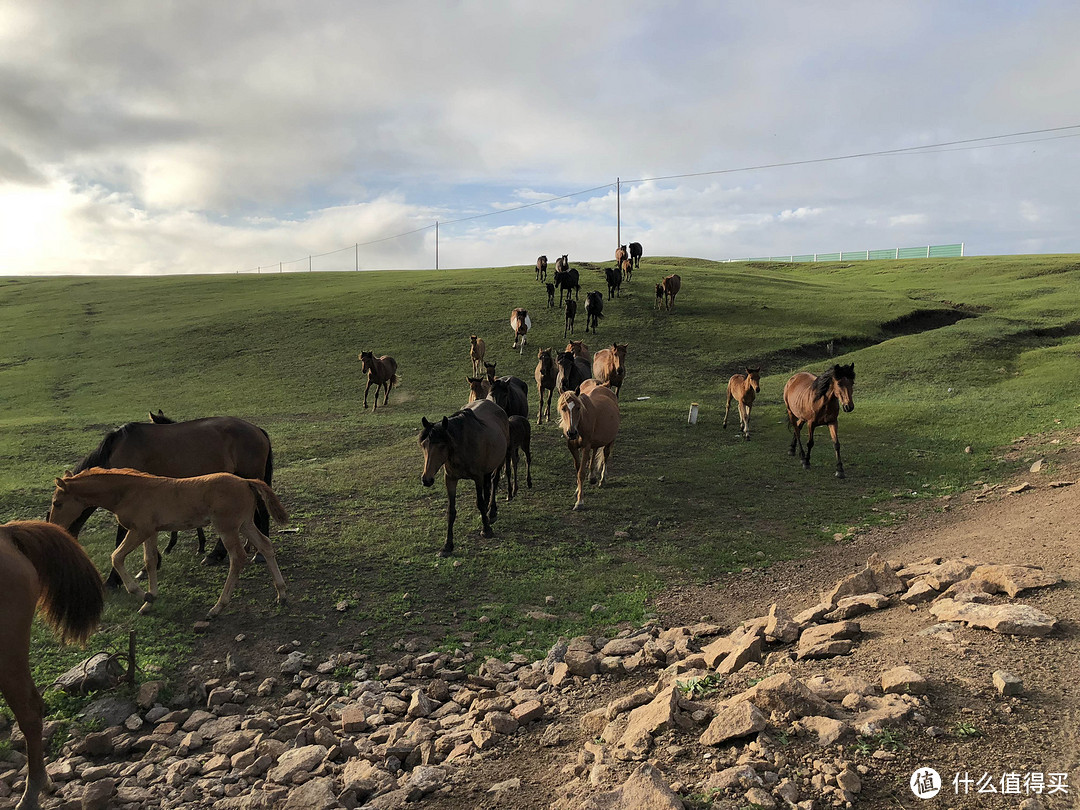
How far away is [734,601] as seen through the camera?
24.8ft

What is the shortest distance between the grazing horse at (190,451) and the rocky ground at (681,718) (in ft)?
12.9

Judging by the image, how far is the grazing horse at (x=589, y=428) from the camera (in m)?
11.5

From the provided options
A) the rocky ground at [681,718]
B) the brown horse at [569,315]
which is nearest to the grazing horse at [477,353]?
the brown horse at [569,315]

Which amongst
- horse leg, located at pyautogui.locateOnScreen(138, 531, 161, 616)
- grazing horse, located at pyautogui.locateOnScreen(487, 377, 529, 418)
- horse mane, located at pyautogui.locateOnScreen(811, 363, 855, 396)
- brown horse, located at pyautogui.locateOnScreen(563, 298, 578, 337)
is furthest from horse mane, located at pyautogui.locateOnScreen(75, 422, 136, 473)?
brown horse, located at pyautogui.locateOnScreen(563, 298, 578, 337)

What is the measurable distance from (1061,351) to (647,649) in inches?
981

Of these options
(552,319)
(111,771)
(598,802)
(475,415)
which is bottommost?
(111,771)

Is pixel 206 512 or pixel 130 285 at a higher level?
Answer: pixel 130 285

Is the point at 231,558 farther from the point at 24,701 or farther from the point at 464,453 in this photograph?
the point at 464,453

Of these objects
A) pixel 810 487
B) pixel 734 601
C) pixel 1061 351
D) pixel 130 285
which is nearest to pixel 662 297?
pixel 1061 351

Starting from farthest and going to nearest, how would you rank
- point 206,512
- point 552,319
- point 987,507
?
1. point 552,319
2. point 987,507
3. point 206,512

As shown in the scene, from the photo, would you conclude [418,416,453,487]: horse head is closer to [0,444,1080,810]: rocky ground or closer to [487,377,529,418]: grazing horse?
[0,444,1080,810]: rocky ground

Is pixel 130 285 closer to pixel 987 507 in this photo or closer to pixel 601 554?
pixel 601 554

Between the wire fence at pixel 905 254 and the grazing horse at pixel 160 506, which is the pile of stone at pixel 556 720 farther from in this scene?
the wire fence at pixel 905 254

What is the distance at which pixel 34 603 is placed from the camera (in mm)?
4793
